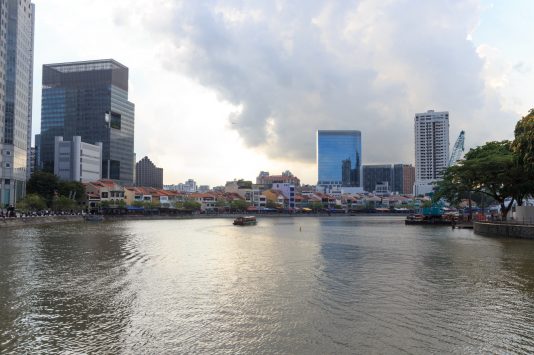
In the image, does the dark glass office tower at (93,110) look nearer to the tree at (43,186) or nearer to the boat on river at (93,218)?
the tree at (43,186)

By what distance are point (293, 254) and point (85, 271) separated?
15725mm

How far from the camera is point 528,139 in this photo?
3988 cm

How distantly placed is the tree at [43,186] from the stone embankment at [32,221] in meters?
21.1

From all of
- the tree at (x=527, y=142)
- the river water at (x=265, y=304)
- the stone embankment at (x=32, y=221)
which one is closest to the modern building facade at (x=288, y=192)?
the stone embankment at (x=32, y=221)

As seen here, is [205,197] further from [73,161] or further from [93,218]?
[93,218]

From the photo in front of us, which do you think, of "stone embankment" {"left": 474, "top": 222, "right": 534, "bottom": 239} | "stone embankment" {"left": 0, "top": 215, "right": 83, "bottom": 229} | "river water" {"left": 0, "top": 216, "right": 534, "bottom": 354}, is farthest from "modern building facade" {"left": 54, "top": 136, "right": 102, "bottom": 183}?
"river water" {"left": 0, "top": 216, "right": 534, "bottom": 354}

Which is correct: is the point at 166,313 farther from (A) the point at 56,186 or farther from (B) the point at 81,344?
(A) the point at 56,186

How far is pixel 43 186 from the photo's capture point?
11231 cm

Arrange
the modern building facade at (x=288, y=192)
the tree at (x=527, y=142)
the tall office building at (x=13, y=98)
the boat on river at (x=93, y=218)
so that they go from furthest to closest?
1. the modern building facade at (x=288, y=192)
2. the boat on river at (x=93, y=218)
3. the tall office building at (x=13, y=98)
4. the tree at (x=527, y=142)

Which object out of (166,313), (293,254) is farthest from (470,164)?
(166,313)

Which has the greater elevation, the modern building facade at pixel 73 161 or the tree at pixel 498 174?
the modern building facade at pixel 73 161

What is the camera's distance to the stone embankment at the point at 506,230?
163 feet

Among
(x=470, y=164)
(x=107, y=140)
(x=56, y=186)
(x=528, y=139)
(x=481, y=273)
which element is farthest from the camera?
(x=107, y=140)

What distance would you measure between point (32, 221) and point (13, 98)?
4250cm
